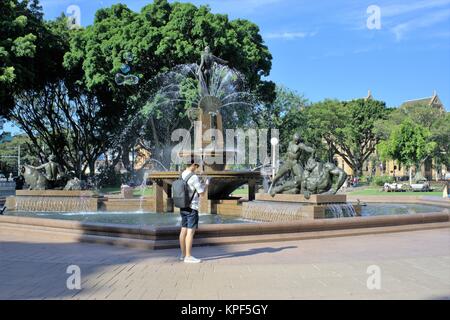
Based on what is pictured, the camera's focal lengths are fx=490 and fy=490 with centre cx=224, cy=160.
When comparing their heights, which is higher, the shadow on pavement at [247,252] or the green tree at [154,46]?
the green tree at [154,46]

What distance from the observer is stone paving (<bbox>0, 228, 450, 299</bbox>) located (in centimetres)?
613

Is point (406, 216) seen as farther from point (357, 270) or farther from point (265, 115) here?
point (265, 115)

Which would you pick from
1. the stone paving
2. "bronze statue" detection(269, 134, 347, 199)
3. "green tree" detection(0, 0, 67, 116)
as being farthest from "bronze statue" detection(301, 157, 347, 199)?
"green tree" detection(0, 0, 67, 116)

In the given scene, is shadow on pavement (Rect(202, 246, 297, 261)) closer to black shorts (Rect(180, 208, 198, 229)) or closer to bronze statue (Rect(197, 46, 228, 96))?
black shorts (Rect(180, 208, 198, 229))

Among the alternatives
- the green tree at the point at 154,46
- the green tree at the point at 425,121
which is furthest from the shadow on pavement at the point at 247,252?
the green tree at the point at 425,121

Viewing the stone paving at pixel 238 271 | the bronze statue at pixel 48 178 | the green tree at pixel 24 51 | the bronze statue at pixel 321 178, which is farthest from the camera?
the green tree at pixel 24 51

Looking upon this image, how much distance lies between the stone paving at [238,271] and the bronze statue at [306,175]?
319 centimetres

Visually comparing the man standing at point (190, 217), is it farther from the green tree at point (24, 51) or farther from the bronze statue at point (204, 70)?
the green tree at point (24, 51)

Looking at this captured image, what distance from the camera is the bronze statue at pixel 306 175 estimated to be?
44.6ft

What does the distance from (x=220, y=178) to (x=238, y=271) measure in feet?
28.8

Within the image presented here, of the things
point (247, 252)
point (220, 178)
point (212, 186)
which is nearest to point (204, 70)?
point (212, 186)

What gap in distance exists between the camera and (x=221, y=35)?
109 feet
